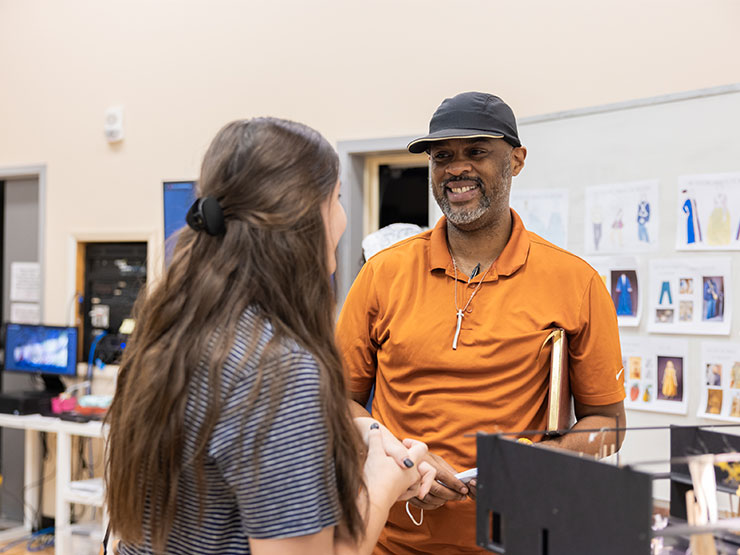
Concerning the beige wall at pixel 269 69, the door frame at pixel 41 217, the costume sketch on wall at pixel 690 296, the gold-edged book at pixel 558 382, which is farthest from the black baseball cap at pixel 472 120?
the door frame at pixel 41 217

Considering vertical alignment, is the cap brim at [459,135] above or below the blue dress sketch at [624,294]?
above

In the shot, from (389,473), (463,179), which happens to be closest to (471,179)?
(463,179)

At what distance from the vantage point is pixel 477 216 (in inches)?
72.3

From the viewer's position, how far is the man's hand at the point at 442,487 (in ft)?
5.14

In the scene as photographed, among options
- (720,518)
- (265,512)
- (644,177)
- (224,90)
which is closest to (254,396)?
(265,512)

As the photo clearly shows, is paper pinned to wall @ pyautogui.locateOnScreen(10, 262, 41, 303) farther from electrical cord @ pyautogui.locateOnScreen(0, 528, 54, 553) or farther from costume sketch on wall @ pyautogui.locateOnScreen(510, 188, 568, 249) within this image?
costume sketch on wall @ pyautogui.locateOnScreen(510, 188, 568, 249)

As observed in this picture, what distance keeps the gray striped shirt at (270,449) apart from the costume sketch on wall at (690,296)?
71.6 inches

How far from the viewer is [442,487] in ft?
5.17

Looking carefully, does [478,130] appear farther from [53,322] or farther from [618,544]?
[53,322]

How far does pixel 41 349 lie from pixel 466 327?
147 inches

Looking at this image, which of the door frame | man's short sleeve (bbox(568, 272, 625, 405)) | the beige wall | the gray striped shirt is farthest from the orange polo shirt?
the door frame

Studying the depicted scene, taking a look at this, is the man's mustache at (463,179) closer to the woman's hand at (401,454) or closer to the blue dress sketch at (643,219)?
the woman's hand at (401,454)

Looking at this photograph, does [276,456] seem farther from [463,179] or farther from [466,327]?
[463,179]

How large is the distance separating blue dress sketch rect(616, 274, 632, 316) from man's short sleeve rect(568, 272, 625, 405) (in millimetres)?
993
